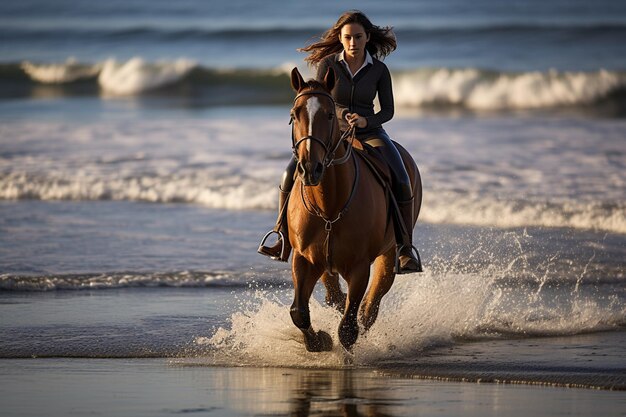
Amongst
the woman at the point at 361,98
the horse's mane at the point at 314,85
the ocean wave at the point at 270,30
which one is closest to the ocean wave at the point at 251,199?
the woman at the point at 361,98

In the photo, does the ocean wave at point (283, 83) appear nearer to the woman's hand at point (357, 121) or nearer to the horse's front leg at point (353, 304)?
the woman's hand at point (357, 121)

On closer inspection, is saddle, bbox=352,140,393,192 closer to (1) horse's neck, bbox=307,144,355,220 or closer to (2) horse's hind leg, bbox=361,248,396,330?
(1) horse's neck, bbox=307,144,355,220

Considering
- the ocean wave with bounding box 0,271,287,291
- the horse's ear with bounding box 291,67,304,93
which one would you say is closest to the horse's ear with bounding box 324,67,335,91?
the horse's ear with bounding box 291,67,304,93

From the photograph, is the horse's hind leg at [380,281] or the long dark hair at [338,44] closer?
the long dark hair at [338,44]

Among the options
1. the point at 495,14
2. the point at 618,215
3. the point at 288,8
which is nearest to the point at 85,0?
the point at 288,8

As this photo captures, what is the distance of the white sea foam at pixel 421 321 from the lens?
28.4 feet

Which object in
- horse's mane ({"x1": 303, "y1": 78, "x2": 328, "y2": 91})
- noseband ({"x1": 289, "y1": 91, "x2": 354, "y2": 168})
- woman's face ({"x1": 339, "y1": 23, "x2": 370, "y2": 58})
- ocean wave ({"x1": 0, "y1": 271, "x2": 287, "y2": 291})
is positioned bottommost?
ocean wave ({"x1": 0, "y1": 271, "x2": 287, "y2": 291})

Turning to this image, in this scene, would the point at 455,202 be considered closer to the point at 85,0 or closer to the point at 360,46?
the point at 360,46

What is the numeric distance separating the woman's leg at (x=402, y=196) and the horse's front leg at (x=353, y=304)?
2.05 feet

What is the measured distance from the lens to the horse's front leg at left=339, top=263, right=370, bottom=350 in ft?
26.9

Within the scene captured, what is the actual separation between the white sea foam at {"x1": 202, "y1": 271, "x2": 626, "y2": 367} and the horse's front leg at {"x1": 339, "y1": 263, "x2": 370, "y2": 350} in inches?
7.5

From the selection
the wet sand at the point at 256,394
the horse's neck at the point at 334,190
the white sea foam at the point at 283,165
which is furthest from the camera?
the white sea foam at the point at 283,165

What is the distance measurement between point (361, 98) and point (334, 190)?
890mm

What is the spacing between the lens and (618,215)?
14180 mm
